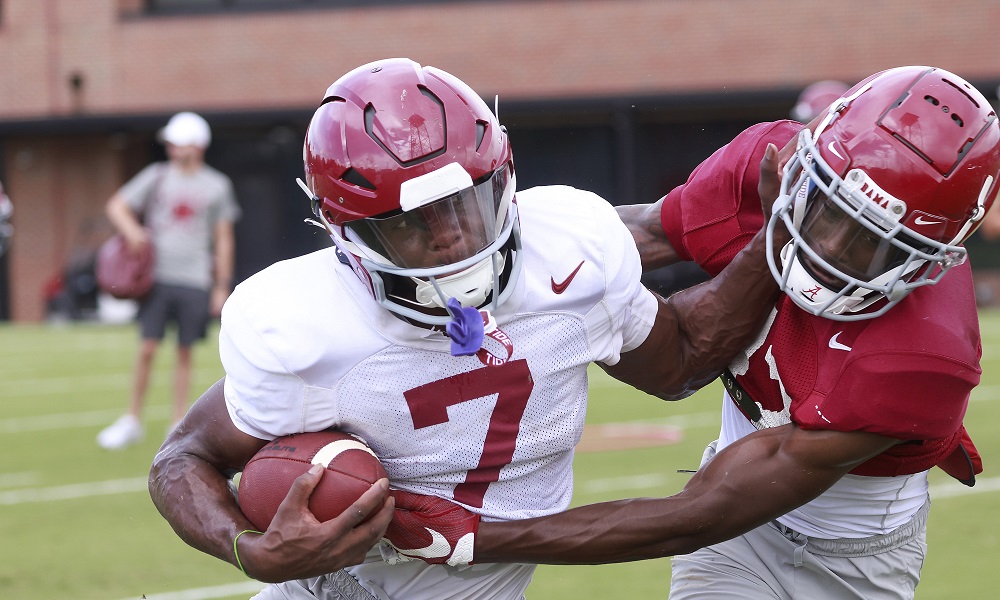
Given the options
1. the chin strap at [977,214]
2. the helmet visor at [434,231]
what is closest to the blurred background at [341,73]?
the chin strap at [977,214]

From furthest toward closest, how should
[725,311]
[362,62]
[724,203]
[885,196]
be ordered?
[362,62] → [724,203] → [725,311] → [885,196]

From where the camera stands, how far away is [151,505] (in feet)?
20.8

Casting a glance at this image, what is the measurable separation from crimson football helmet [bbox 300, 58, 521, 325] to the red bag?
5.75 meters

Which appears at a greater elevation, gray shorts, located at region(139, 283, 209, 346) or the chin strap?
the chin strap

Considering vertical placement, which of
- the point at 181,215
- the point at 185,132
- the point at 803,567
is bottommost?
the point at 181,215

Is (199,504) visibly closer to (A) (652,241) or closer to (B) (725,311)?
(B) (725,311)

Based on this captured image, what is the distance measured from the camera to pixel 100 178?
816 inches

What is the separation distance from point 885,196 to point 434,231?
35.1 inches

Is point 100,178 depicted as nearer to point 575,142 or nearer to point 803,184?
point 575,142

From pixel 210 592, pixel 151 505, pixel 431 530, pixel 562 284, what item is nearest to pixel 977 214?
pixel 562 284

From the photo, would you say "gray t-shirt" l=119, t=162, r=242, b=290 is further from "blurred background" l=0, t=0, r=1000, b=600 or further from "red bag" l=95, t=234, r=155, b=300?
"blurred background" l=0, t=0, r=1000, b=600

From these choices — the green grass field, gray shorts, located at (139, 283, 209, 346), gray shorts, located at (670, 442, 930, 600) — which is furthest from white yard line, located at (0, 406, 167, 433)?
gray shorts, located at (670, 442, 930, 600)

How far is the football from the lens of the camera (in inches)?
95.0

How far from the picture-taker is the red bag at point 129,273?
7996 millimetres
